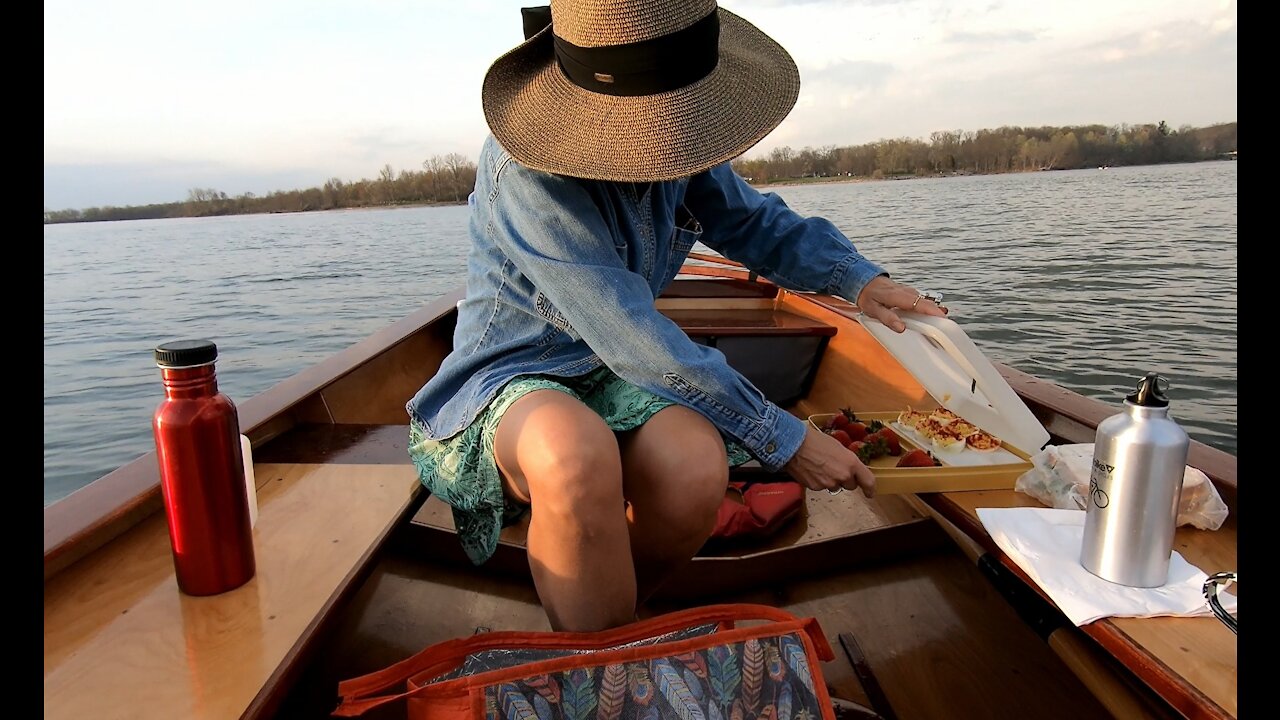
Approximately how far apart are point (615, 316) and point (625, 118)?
30 centimetres

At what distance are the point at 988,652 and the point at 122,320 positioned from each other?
36.7ft

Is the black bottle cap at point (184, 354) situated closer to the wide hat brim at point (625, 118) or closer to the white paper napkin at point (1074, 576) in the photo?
the wide hat brim at point (625, 118)

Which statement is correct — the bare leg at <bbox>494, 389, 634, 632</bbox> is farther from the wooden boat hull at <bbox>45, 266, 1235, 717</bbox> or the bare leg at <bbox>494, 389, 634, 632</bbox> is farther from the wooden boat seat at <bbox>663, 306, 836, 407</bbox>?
the wooden boat seat at <bbox>663, 306, 836, 407</bbox>

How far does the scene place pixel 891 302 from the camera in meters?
1.56

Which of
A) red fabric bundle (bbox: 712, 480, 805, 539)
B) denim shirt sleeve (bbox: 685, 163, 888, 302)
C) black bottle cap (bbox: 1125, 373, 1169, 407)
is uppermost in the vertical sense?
denim shirt sleeve (bbox: 685, 163, 888, 302)

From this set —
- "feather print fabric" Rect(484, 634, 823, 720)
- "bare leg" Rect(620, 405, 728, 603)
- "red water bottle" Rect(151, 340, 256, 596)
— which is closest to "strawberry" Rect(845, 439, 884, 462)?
"bare leg" Rect(620, 405, 728, 603)

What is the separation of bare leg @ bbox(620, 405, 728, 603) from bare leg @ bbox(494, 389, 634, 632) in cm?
12

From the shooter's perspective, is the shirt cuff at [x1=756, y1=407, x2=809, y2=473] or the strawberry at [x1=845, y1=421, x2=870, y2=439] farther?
the strawberry at [x1=845, y1=421, x2=870, y2=439]

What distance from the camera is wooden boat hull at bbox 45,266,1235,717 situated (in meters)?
0.94

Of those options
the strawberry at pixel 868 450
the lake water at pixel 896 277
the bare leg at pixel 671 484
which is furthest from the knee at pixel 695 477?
the lake water at pixel 896 277

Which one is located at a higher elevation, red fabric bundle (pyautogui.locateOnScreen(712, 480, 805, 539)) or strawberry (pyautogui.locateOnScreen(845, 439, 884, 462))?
strawberry (pyautogui.locateOnScreen(845, 439, 884, 462))

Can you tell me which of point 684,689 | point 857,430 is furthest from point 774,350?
point 684,689
